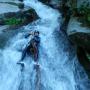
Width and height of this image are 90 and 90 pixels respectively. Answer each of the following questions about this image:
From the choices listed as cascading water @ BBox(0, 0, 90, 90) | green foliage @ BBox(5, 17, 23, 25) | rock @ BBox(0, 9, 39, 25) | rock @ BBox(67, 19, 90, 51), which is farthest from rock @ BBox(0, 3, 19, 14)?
rock @ BBox(67, 19, 90, 51)

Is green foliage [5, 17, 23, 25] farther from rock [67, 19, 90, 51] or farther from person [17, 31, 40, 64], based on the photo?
Answer: rock [67, 19, 90, 51]

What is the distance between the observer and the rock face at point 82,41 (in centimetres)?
885

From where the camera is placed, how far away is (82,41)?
350 inches

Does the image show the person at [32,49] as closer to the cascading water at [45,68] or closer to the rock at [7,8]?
the cascading water at [45,68]

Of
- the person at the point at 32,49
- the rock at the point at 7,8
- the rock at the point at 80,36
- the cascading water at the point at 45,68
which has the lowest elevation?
the cascading water at the point at 45,68

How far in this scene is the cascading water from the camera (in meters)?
8.26

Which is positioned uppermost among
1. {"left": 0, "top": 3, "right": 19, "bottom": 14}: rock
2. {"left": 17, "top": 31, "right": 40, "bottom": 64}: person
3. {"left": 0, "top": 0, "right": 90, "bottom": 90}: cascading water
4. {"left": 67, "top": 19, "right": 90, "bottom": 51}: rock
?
{"left": 0, "top": 3, "right": 19, "bottom": 14}: rock

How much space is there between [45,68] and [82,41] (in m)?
1.47

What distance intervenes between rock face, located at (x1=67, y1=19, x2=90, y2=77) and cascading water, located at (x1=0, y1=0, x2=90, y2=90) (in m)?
0.21

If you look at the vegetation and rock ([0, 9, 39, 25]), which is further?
rock ([0, 9, 39, 25])

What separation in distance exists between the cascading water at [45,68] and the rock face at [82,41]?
0.69 ft

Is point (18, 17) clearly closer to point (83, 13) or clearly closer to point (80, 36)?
Result: point (83, 13)

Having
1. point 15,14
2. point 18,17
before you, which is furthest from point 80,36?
point 15,14

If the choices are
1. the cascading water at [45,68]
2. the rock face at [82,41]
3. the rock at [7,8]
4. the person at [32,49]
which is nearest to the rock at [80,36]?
the rock face at [82,41]
